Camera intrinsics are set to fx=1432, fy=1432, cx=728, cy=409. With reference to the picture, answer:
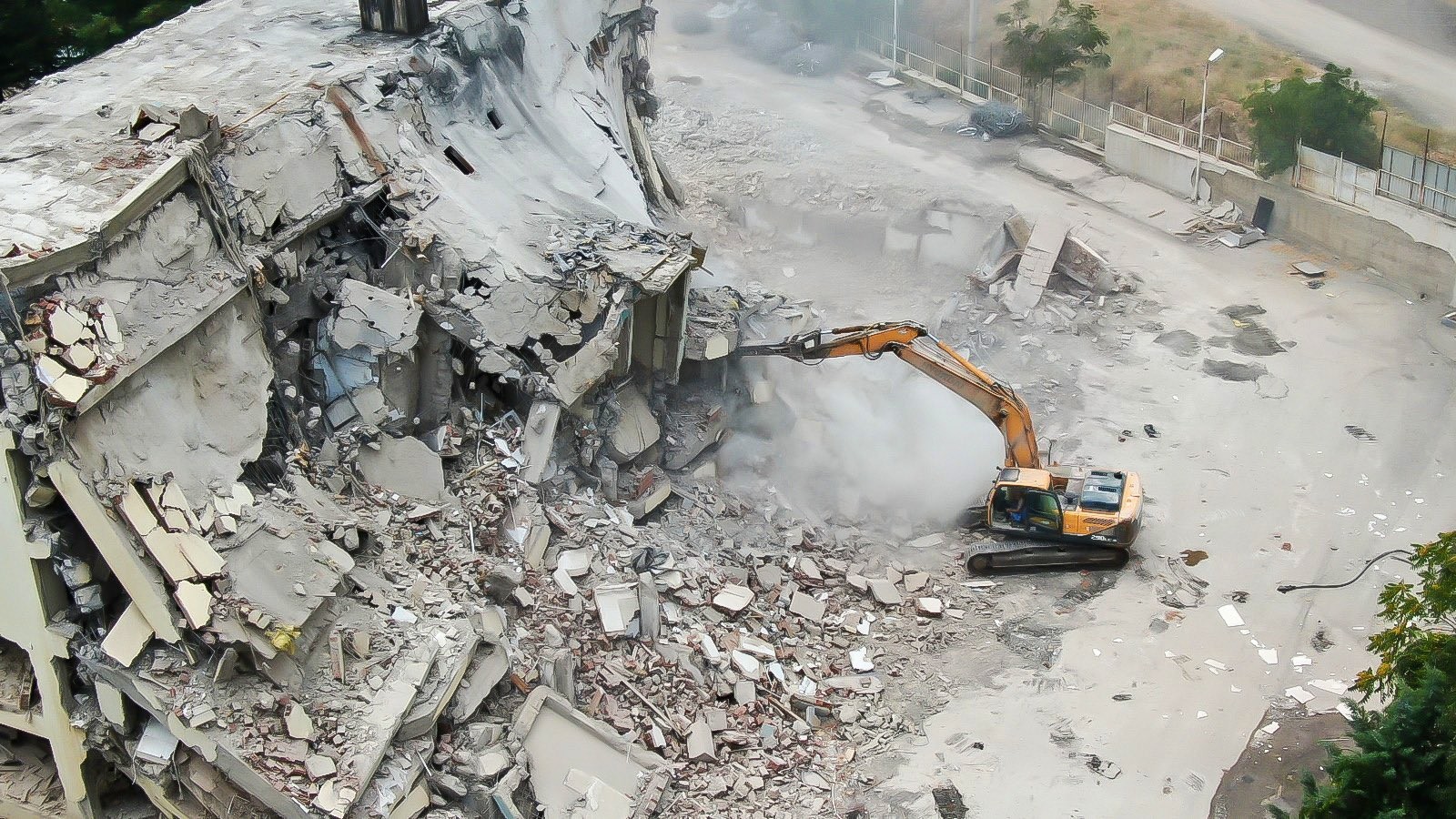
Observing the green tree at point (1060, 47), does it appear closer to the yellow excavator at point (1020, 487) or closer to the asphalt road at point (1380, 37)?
the asphalt road at point (1380, 37)

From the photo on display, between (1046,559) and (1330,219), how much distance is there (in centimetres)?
1093

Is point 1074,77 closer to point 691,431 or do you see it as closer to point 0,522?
point 691,431

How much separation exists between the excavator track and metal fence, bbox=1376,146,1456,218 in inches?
399

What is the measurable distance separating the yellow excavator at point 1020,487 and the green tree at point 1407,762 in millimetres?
5312

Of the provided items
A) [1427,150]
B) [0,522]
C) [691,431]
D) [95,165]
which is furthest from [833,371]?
[1427,150]

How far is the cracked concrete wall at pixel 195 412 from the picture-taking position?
11633 mm

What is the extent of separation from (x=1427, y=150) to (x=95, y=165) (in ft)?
71.4

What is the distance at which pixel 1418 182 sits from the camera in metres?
22.3

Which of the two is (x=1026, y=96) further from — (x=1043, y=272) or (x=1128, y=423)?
(x=1128, y=423)

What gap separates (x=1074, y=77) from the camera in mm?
28812

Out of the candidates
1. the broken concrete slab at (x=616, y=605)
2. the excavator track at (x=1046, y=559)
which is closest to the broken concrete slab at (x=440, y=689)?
the broken concrete slab at (x=616, y=605)

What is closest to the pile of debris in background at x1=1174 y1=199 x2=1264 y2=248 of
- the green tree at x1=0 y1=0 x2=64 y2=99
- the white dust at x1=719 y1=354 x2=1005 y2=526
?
the white dust at x1=719 y1=354 x2=1005 y2=526

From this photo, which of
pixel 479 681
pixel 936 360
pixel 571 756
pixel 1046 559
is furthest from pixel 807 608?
pixel 479 681

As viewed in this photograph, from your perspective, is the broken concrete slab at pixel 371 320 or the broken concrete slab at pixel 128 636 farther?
the broken concrete slab at pixel 371 320
